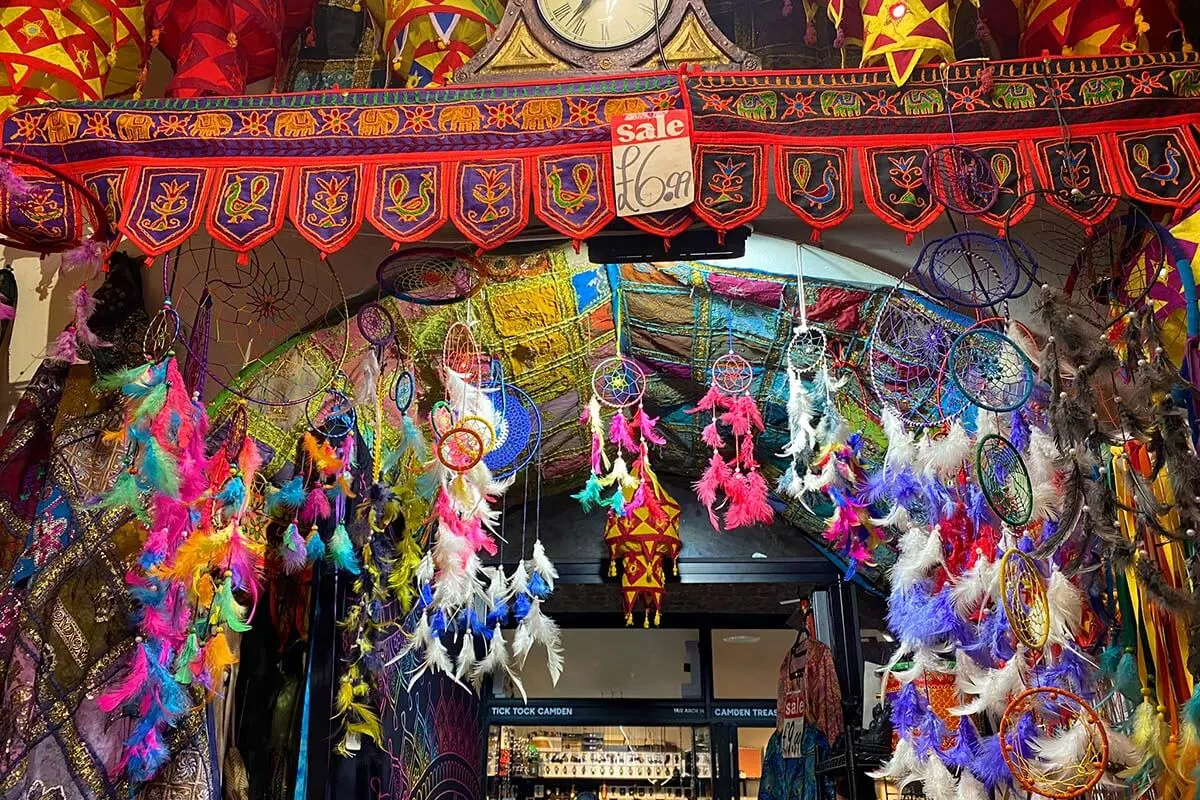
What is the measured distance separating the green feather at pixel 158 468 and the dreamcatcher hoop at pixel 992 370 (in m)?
2.42

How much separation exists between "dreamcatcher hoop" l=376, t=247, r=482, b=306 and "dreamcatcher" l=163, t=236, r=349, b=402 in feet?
0.84

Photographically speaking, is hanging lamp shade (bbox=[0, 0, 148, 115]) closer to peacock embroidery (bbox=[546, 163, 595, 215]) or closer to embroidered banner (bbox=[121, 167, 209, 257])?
embroidered banner (bbox=[121, 167, 209, 257])

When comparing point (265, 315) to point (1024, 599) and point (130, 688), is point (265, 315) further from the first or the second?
point (1024, 599)

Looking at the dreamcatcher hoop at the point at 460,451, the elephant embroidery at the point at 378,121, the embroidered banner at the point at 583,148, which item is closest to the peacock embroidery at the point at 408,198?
the embroidered banner at the point at 583,148

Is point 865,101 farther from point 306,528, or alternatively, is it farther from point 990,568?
point 306,528

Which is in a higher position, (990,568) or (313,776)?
(990,568)

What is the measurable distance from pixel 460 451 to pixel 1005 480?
1.91 meters

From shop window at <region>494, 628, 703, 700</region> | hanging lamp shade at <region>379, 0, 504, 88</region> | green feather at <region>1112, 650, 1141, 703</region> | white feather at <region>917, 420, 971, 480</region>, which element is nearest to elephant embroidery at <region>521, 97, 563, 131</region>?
hanging lamp shade at <region>379, 0, 504, 88</region>

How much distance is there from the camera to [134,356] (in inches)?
140

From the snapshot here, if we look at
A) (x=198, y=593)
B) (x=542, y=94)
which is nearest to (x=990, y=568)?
(x=542, y=94)

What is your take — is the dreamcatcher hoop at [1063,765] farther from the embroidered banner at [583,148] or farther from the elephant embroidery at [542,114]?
the elephant embroidery at [542,114]

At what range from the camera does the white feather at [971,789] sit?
3.53 m

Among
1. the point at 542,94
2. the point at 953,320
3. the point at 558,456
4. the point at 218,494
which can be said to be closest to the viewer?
the point at 542,94

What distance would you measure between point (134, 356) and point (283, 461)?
35.3 inches
